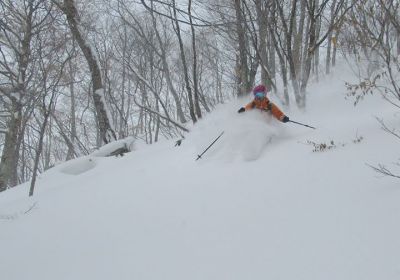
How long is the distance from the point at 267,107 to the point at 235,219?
3.09 meters

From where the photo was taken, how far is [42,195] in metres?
5.32

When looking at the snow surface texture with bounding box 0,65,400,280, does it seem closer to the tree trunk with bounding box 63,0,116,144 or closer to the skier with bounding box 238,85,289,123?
the skier with bounding box 238,85,289,123

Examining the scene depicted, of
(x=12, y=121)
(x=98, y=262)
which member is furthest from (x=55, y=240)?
(x=12, y=121)

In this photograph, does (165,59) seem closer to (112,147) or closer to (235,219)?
(112,147)

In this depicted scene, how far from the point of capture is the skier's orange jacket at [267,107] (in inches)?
202

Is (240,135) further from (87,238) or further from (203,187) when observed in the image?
(87,238)

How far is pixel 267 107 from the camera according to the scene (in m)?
5.25

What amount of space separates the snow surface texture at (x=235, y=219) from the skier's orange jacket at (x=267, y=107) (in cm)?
37

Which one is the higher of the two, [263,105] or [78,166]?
[263,105]

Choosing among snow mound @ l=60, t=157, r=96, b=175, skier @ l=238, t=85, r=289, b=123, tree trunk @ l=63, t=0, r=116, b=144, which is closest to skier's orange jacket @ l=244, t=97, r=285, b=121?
skier @ l=238, t=85, r=289, b=123

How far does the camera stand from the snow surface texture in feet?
5.99

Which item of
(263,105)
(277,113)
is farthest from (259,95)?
(277,113)

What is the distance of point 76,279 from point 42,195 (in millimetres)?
3530

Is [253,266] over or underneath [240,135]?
underneath
